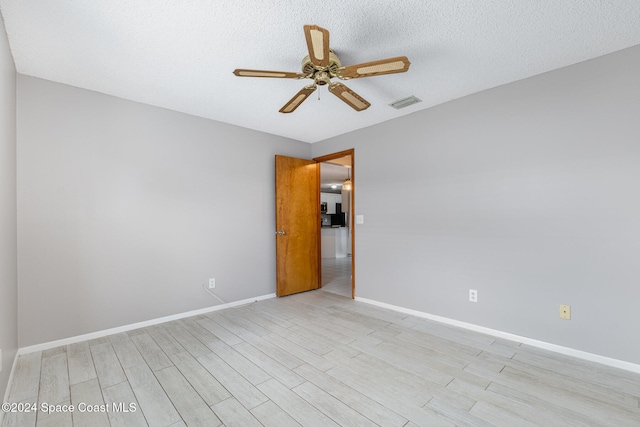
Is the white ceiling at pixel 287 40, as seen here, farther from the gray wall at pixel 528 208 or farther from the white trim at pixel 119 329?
the white trim at pixel 119 329

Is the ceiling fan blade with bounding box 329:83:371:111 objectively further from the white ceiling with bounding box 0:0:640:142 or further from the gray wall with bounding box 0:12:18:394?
the gray wall with bounding box 0:12:18:394

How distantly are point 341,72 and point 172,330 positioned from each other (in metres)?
2.88

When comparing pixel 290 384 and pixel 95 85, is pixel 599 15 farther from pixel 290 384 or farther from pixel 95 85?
pixel 95 85

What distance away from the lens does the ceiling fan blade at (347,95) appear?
2049mm

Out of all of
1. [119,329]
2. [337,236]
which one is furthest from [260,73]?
→ [337,236]

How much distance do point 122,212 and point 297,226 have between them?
2.21 meters

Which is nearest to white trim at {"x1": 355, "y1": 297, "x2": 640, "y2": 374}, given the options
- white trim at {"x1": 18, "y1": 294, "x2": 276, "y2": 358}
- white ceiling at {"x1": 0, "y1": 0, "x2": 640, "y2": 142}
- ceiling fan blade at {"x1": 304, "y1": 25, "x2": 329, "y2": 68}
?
white trim at {"x1": 18, "y1": 294, "x2": 276, "y2": 358}

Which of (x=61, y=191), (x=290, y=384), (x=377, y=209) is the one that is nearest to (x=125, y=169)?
(x=61, y=191)

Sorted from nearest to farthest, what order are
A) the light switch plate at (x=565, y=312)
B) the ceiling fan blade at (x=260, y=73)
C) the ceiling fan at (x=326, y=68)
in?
1. the ceiling fan at (x=326, y=68)
2. the ceiling fan blade at (x=260, y=73)
3. the light switch plate at (x=565, y=312)

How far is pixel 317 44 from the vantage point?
1553 mm

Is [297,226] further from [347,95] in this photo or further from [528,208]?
[528,208]

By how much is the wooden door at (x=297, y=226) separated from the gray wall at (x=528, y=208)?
1.26 m

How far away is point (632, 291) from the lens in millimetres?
2020

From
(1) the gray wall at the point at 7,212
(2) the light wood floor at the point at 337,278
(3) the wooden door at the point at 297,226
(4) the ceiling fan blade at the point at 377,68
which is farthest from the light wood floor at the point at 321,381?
(4) the ceiling fan blade at the point at 377,68
